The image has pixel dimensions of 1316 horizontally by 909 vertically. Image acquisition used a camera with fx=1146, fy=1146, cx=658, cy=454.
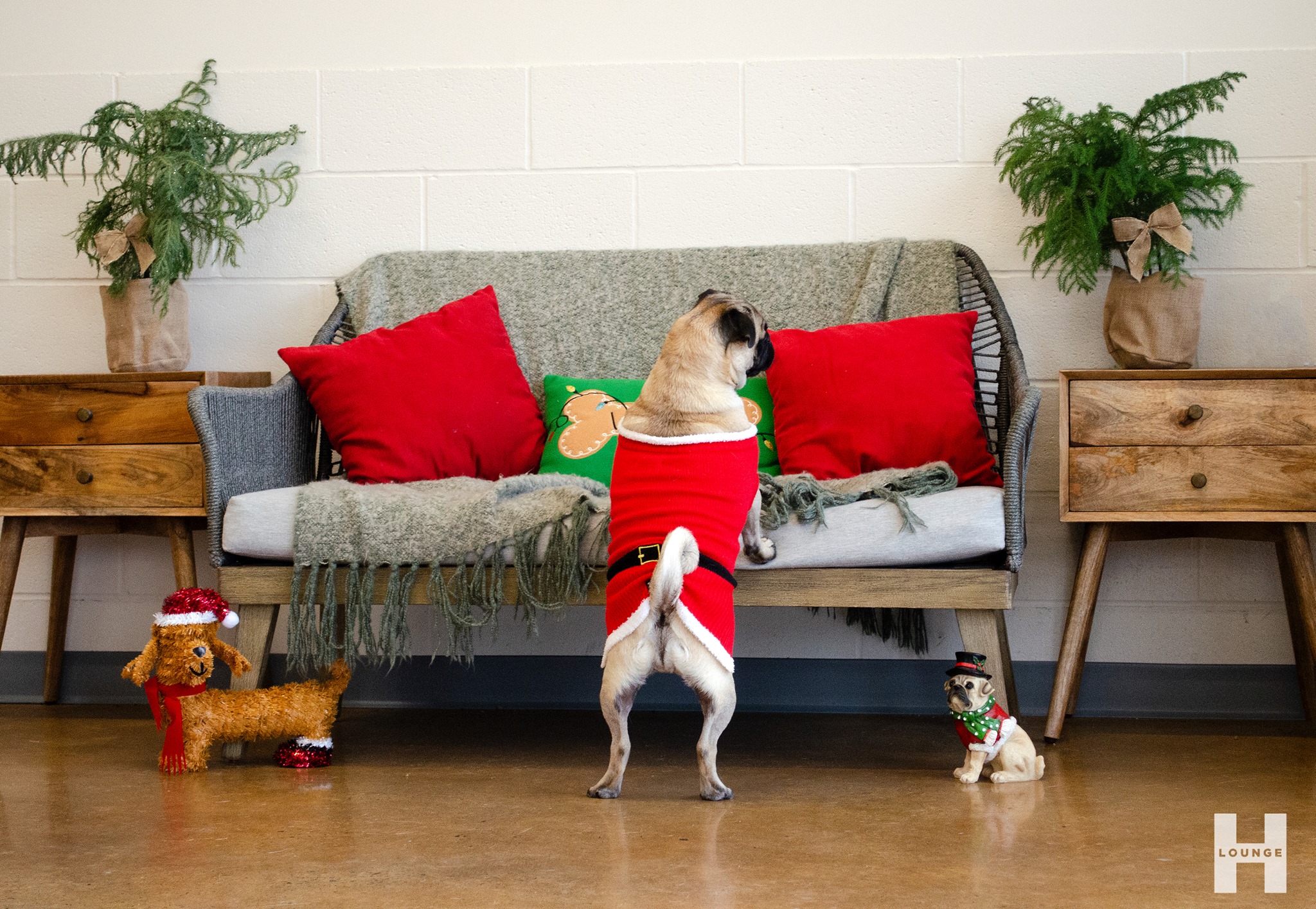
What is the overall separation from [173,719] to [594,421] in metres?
0.98

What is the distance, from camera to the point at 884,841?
5.23ft

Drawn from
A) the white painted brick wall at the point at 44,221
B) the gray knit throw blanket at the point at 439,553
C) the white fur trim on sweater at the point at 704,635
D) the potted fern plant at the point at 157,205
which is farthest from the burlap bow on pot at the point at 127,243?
the white fur trim on sweater at the point at 704,635

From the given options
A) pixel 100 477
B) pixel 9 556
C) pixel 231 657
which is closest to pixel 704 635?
pixel 231 657

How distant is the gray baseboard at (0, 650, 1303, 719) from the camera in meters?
2.63

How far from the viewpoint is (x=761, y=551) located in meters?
1.94

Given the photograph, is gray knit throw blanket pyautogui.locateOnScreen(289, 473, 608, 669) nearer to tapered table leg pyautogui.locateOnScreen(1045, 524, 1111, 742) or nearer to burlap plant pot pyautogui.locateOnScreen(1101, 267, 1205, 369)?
tapered table leg pyautogui.locateOnScreen(1045, 524, 1111, 742)

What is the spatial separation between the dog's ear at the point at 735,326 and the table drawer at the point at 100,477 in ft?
3.93

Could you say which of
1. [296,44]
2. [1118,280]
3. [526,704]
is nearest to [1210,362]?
[1118,280]

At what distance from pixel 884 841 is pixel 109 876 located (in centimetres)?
102

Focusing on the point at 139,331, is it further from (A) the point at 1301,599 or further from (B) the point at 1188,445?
(A) the point at 1301,599

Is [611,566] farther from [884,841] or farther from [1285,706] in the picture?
[1285,706]

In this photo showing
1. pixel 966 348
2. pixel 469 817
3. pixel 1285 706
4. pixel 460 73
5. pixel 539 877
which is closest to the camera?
pixel 539 877

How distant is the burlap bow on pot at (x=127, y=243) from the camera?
2590 millimetres

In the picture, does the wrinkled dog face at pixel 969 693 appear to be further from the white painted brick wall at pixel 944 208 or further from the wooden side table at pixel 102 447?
the wooden side table at pixel 102 447
